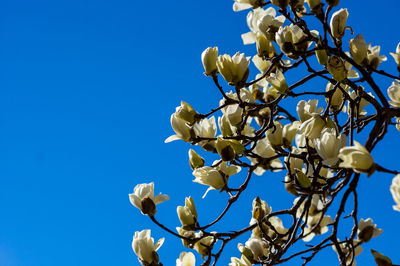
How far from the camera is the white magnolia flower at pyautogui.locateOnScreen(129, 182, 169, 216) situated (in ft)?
4.26

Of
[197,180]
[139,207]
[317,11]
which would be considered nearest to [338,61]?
[317,11]

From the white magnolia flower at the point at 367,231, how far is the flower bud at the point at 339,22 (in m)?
0.54

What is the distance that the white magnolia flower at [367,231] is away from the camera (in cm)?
138

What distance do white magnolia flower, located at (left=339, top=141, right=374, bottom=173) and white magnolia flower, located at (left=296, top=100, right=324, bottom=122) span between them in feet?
1.41

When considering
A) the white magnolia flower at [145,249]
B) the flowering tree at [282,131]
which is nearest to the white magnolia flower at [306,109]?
the flowering tree at [282,131]

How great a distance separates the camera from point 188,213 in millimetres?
1305

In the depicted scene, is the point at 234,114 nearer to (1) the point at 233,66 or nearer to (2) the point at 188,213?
(1) the point at 233,66

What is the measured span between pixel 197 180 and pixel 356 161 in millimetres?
495

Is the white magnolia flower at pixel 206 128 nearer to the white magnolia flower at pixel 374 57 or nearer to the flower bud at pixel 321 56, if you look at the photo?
the flower bud at pixel 321 56

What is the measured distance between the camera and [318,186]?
1.29 metres

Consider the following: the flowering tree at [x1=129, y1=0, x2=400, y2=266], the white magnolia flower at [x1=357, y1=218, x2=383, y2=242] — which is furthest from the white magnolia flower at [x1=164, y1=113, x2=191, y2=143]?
the white magnolia flower at [x1=357, y1=218, x2=383, y2=242]

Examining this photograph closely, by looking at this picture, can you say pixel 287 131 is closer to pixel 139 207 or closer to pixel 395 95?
pixel 395 95

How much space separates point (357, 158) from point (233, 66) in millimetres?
458

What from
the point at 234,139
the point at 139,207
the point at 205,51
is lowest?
the point at 139,207
